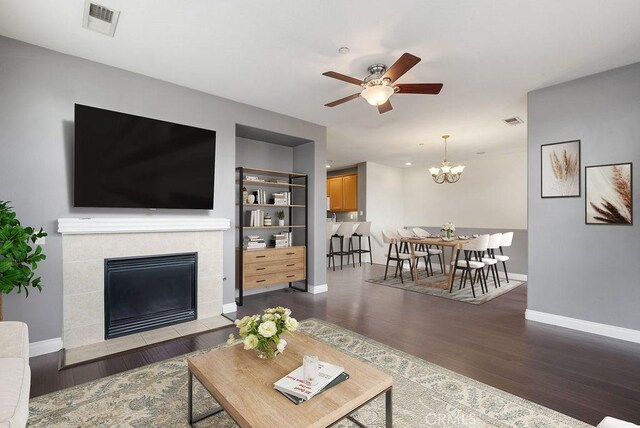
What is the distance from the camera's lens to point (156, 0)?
2152 mm

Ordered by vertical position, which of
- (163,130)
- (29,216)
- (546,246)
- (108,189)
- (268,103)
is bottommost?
(546,246)

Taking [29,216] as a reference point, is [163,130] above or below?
above

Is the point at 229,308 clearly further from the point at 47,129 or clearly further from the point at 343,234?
the point at 343,234

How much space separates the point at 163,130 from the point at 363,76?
2.22 m

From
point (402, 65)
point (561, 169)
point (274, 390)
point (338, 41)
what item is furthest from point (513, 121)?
point (274, 390)

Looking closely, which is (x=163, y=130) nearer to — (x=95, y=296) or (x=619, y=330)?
(x=95, y=296)

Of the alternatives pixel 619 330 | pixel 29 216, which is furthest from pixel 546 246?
pixel 29 216

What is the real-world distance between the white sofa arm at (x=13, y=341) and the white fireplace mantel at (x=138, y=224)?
1.16 metres

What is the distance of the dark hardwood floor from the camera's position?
2.14m

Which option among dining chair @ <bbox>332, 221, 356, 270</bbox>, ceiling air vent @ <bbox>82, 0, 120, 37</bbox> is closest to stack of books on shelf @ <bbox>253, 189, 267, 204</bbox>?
ceiling air vent @ <bbox>82, 0, 120, 37</bbox>

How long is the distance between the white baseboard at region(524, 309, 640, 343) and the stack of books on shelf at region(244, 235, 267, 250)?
11.8 feet

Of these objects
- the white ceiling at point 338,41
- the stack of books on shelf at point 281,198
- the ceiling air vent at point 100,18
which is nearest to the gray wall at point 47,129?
the white ceiling at point 338,41

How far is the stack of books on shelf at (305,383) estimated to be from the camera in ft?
4.47

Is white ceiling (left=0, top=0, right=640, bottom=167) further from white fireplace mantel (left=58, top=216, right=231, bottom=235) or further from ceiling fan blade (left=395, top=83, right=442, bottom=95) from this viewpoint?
white fireplace mantel (left=58, top=216, right=231, bottom=235)
